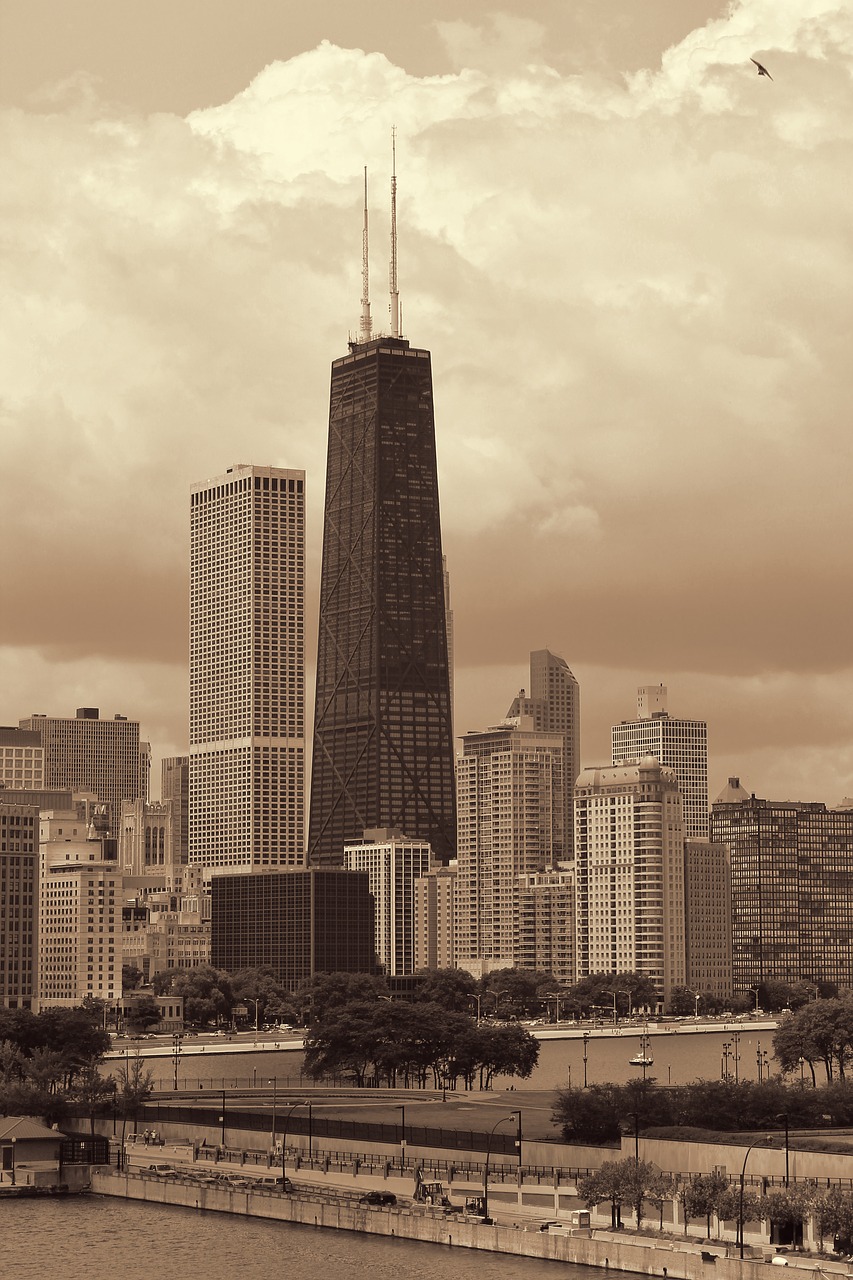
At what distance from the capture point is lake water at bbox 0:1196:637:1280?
148250mm

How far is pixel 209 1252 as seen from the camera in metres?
158

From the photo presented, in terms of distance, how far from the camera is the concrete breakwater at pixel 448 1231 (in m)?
138

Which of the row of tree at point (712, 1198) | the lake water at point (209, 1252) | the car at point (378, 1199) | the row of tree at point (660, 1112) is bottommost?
the lake water at point (209, 1252)

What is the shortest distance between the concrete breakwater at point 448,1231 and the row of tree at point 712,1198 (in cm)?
356

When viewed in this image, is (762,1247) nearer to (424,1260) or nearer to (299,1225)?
(424,1260)

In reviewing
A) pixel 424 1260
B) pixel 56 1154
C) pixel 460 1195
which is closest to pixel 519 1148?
Result: pixel 460 1195

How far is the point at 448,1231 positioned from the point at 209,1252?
53.6ft

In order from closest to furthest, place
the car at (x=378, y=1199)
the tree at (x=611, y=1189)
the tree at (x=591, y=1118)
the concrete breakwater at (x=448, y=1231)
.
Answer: the concrete breakwater at (x=448, y=1231)
the tree at (x=611, y=1189)
the car at (x=378, y=1199)
the tree at (x=591, y=1118)

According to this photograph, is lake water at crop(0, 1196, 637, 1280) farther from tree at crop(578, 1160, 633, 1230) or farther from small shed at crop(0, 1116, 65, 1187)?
small shed at crop(0, 1116, 65, 1187)

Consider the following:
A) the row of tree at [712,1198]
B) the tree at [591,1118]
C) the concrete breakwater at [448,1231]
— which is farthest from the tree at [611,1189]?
the tree at [591,1118]

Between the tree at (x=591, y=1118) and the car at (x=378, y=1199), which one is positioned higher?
the tree at (x=591, y=1118)

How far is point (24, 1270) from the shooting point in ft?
496

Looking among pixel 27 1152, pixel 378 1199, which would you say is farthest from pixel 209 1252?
pixel 27 1152

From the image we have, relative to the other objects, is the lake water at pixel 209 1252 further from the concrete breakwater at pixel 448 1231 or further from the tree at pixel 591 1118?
the tree at pixel 591 1118
